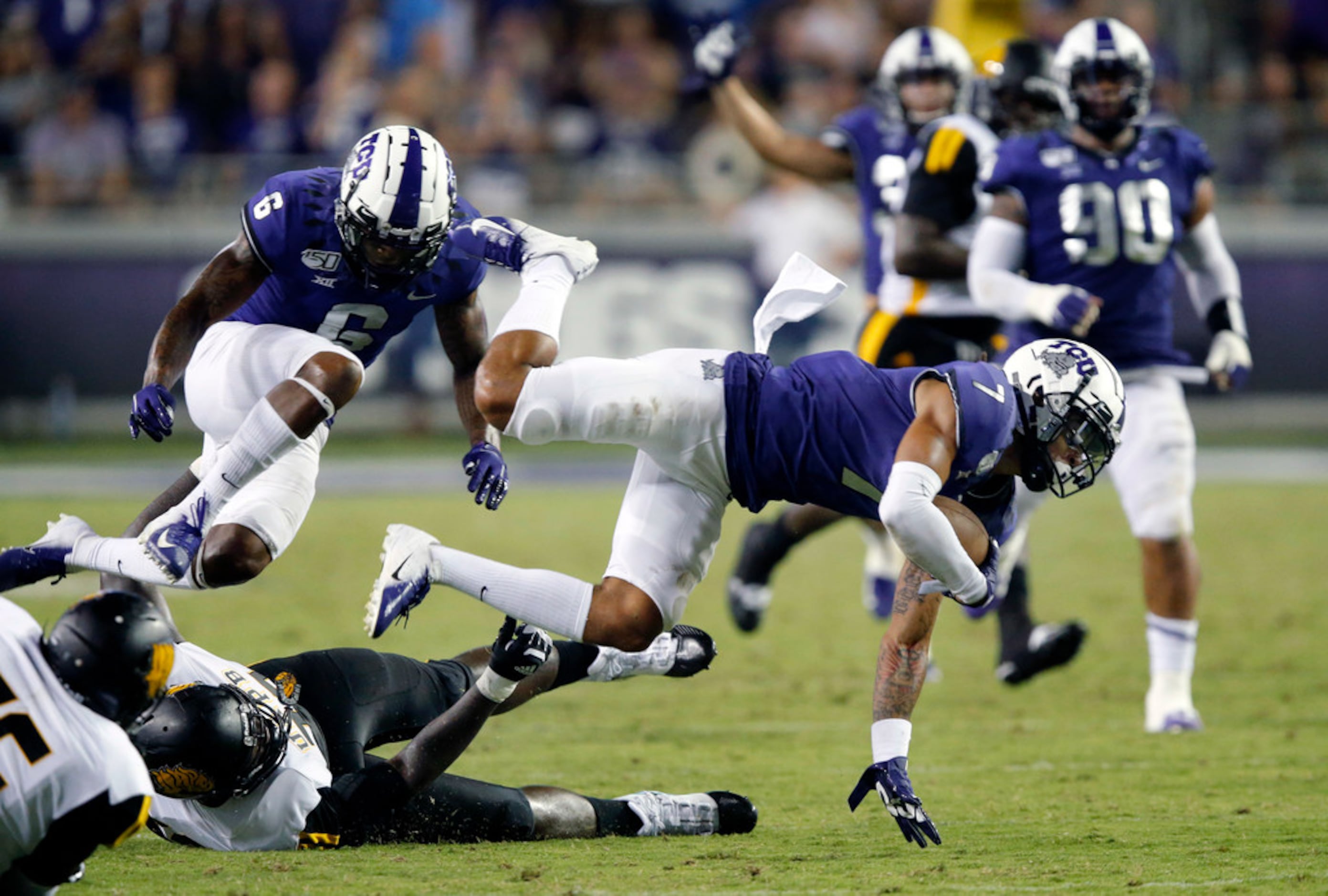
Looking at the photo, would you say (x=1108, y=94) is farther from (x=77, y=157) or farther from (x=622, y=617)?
(x=77, y=157)

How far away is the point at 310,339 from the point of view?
5180 millimetres

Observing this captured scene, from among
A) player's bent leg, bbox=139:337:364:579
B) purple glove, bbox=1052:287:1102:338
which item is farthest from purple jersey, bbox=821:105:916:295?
player's bent leg, bbox=139:337:364:579

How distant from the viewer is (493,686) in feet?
14.4

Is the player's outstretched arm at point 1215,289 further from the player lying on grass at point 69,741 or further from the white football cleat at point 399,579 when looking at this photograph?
the player lying on grass at point 69,741

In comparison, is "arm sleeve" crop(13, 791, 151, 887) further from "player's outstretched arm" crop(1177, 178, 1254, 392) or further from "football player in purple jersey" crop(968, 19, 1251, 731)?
"player's outstretched arm" crop(1177, 178, 1254, 392)

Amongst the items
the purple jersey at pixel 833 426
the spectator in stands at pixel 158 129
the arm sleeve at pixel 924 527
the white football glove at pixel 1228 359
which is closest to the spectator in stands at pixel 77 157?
the spectator in stands at pixel 158 129

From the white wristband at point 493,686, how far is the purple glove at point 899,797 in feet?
2.98

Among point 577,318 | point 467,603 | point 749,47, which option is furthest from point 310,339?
point 749,47

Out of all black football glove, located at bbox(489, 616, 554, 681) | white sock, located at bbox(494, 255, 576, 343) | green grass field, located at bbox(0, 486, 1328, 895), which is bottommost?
green grass field, located at bbox(0, 486, 1328, 895)

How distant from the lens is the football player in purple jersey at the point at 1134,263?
20.0 feet

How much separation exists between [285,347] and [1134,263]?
10.2 ft

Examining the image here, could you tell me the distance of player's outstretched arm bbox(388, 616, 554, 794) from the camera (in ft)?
14.2

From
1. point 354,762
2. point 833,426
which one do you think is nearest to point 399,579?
point 354,762

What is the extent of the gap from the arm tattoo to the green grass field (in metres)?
0.36
